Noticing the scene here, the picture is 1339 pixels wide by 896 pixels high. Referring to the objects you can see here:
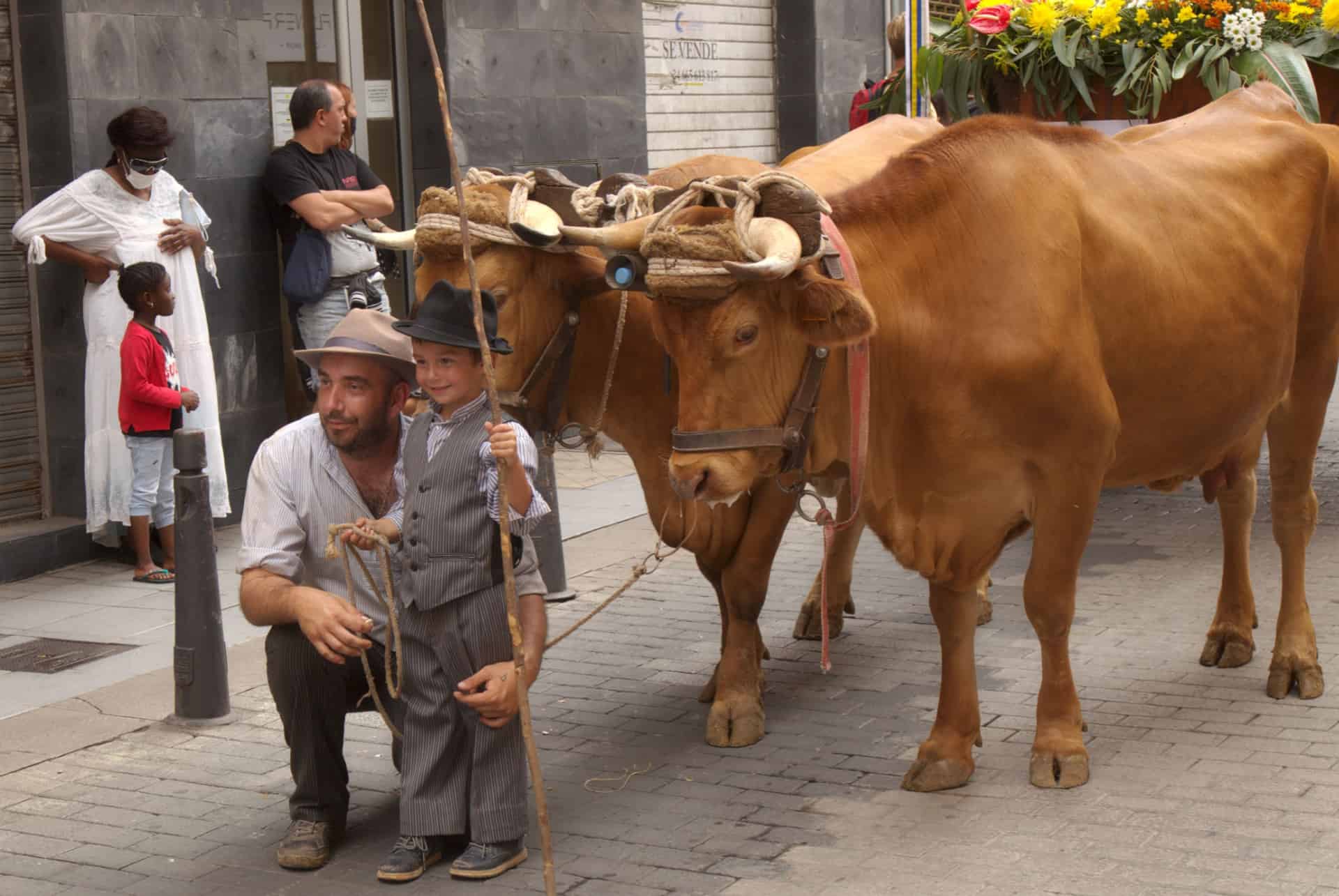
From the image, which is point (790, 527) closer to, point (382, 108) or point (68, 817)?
point (382, 108)

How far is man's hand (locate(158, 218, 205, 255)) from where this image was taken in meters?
8.91

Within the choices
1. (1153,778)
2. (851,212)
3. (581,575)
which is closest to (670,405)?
(851,212)

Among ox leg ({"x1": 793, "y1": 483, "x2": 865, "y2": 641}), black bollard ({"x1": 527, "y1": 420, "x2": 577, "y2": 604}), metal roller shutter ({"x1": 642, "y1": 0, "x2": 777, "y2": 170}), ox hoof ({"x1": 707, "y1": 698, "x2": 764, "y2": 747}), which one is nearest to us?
ox hoof ({"x1": 707, "y1": 698, "x2": 764, "y2": 747})

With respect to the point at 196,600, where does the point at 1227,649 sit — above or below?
below

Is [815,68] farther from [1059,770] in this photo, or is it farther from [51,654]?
[1059,770]

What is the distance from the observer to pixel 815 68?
50.5 ft

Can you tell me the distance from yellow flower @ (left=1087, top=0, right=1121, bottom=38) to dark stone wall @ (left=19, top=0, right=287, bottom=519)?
4526 mm

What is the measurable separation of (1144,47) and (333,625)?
5.85 m

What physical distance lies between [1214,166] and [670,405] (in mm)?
2153

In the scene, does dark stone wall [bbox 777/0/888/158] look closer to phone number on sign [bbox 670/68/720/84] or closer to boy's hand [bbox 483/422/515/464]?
phone number on sign [bbox 670/68/720/84]

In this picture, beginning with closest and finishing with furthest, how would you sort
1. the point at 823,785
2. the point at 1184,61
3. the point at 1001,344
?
the point at 1001,344
the point at 823,785
the point at 1184,61

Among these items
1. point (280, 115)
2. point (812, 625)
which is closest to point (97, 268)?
point (280, 115)

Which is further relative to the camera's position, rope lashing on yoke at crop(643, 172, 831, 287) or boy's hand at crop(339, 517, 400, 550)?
boy's hand at crop(339, 517, 400, 550)

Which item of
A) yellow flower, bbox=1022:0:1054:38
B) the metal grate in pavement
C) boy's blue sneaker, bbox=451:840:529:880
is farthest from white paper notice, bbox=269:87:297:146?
boy's blue sneaker, bbox=451:840:529:880
